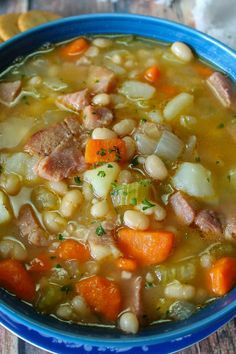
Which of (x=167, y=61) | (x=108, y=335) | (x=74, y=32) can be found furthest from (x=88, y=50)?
(x=108, y=335)

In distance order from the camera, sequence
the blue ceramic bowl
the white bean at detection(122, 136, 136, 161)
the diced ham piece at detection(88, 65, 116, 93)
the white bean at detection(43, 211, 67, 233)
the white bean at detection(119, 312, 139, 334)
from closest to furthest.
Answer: the blue ceramic bowl → the white bean at detection(119, 312, 139, 334) → the white bean at detection(43, 211, 67, 233) → the white bean at detection(122, 136, 136, 161) → the diced ham piece at detection(88, 65, 116, 93)

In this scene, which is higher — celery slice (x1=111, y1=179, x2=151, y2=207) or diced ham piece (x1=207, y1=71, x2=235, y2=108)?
diced ham piece (x1=207, y1=71, x2=235, y2=108)

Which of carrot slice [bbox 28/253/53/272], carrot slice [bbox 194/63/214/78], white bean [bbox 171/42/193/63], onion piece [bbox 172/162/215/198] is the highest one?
white bean [bbox 171/42/193/63]

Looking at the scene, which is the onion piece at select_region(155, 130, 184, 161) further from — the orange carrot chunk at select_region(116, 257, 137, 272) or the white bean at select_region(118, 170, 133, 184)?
the orange carrot chunk at select_region(116, 257, 137, 272)

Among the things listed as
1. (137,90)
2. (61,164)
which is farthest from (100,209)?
(137,90)

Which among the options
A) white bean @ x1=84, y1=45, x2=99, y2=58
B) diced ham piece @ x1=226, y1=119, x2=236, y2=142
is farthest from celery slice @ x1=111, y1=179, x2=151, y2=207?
white bean @ x1=84, y1=45, x2=99, y2=58

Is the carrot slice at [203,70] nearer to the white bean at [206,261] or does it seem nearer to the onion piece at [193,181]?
the onion piece at [193,181]

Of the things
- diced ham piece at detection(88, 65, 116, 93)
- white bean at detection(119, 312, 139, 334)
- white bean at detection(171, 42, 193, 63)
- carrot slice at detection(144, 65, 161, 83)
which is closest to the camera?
white bean at detection(119, 312, 139, 334)

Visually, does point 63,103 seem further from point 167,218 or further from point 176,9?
point 176,9
